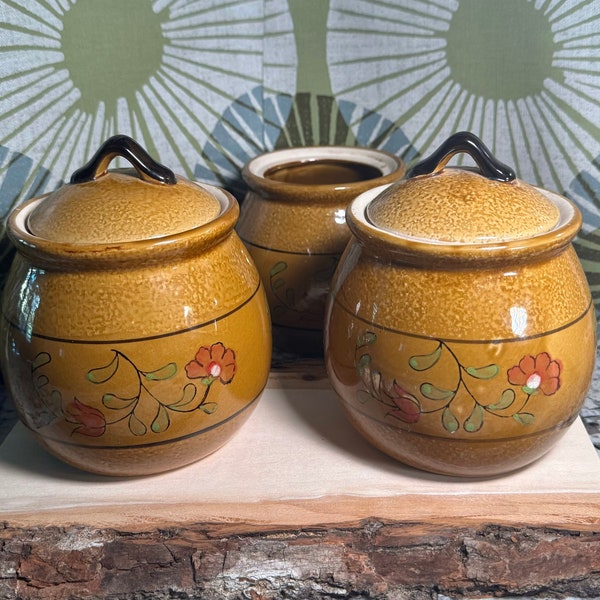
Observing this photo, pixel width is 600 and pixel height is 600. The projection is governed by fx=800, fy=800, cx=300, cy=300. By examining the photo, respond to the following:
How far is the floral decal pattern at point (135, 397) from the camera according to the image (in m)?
0.73

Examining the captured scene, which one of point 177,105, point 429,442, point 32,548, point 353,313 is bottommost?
point 32,548

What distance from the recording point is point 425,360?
72 centimetres

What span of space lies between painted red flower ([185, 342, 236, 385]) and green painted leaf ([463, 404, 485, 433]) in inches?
9.1

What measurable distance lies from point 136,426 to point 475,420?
0.32 meters

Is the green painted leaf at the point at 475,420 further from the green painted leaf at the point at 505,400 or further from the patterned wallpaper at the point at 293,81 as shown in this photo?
the patterned wallpaper at the point at 293,81

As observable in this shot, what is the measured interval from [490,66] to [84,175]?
0.54m

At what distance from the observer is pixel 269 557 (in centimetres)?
74

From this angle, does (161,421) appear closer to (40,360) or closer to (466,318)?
(40,360)

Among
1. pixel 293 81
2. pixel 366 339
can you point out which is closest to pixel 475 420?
pixel 366 339

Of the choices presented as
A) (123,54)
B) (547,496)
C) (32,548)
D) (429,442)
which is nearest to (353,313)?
(429,442)

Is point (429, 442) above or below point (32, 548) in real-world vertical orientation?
above

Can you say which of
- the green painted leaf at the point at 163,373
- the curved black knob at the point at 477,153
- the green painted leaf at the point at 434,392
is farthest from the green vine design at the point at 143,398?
the curved black knob at the point at 477,153

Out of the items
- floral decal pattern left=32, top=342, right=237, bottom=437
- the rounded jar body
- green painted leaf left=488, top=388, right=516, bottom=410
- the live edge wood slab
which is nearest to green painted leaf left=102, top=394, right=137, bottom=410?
floral decal pattern left=32, top=342, right=237, bottom=437

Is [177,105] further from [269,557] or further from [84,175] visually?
[269,557]
